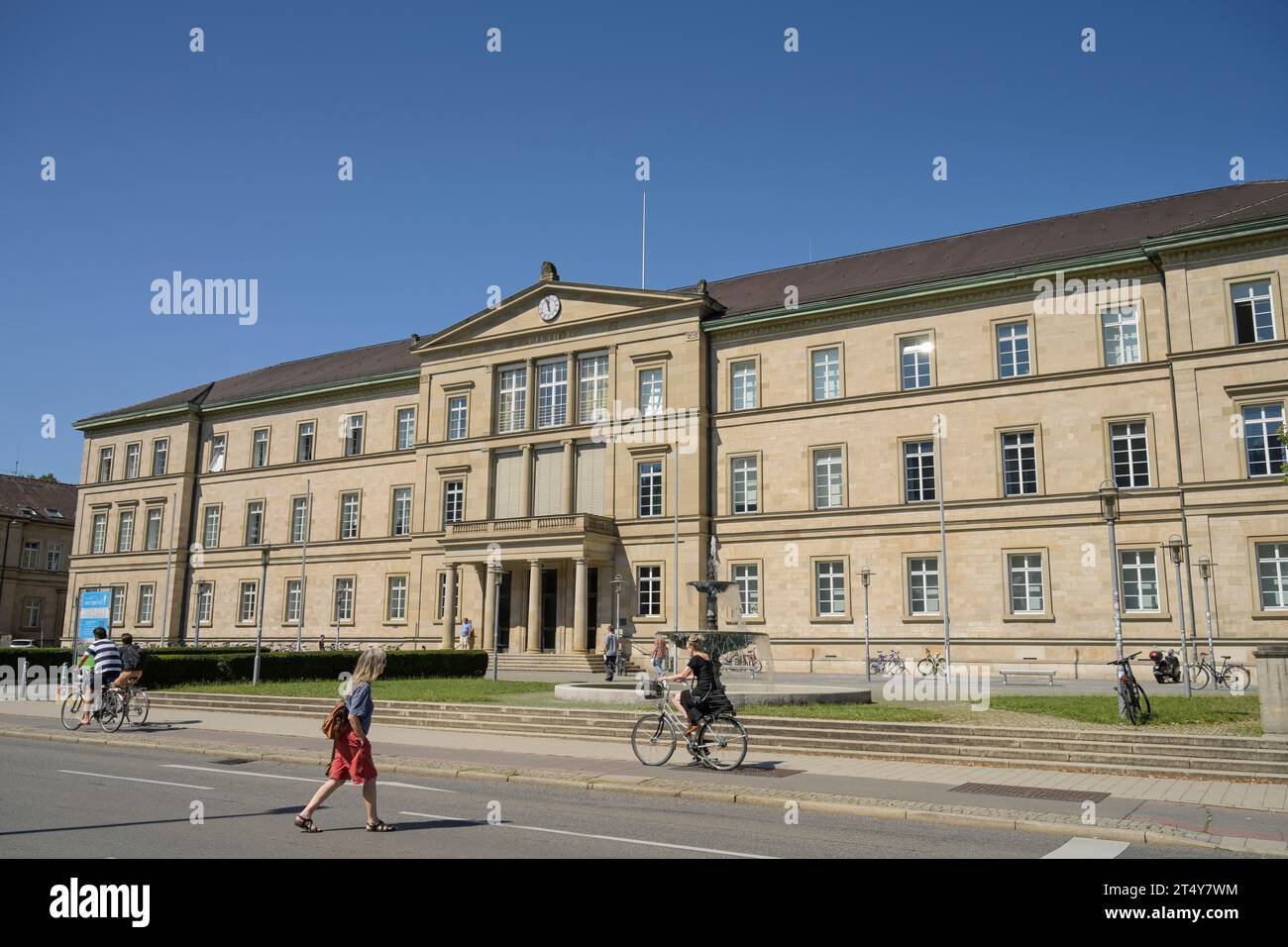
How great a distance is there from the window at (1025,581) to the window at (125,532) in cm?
5505

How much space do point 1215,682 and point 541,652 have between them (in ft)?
85.9

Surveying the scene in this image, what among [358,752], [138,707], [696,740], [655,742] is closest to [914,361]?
[655,742]

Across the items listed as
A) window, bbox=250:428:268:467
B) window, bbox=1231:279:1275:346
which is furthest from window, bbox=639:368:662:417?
window, bbox=250:428:268:467

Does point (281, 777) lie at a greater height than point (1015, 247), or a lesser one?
lesser

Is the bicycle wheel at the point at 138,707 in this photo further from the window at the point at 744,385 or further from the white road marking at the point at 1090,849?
the window at the point at 744,385

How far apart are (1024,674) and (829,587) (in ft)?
28.4

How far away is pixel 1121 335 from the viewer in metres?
35.0

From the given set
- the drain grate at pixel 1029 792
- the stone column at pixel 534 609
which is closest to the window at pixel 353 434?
the stone column at pixel 534 609

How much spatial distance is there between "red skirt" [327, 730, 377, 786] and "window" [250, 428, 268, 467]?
5323 cm

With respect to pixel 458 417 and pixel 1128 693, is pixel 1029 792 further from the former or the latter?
pixel 458 417

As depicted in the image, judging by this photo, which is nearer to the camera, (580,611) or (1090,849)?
(1090,849)

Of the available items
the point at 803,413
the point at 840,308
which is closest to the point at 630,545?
the point at 803,413

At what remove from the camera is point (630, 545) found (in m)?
43.4

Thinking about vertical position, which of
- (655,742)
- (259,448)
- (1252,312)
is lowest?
(655,742)
